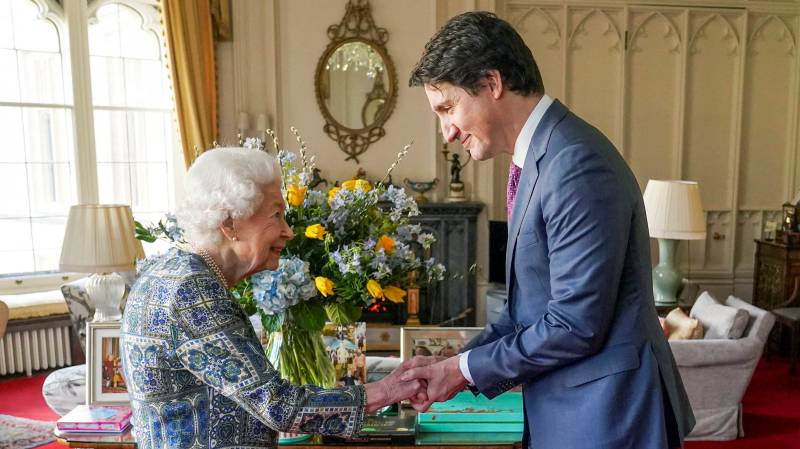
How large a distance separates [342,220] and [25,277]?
179 inches

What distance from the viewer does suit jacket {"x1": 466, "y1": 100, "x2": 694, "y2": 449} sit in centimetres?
123

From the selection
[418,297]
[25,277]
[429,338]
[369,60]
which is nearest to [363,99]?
[369,60]

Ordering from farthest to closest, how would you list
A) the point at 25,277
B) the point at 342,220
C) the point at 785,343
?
the point at 785,343 < the point at 25,277 < the point at 342,220

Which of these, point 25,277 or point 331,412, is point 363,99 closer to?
point 25,277

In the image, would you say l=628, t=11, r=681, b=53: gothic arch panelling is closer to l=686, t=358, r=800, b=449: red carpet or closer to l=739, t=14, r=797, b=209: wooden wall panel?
l=739, t=14, r=797, b=209: wooden wall panel

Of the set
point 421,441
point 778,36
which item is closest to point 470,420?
point 421,441

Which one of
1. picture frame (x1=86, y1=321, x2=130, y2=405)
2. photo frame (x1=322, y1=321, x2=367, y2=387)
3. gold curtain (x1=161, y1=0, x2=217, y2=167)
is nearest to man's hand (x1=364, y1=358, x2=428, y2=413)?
photo frame (x1=322, y1=321, x2=367, y2=387)

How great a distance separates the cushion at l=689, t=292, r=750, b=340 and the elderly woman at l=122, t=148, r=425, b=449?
9.75ft

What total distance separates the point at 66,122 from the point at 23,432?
2628mm

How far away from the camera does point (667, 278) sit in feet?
14.8

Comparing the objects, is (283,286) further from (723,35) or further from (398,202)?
(723,35)

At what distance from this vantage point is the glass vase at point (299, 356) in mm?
1820

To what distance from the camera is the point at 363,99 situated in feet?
20.0

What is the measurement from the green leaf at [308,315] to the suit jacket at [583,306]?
1.68ft
